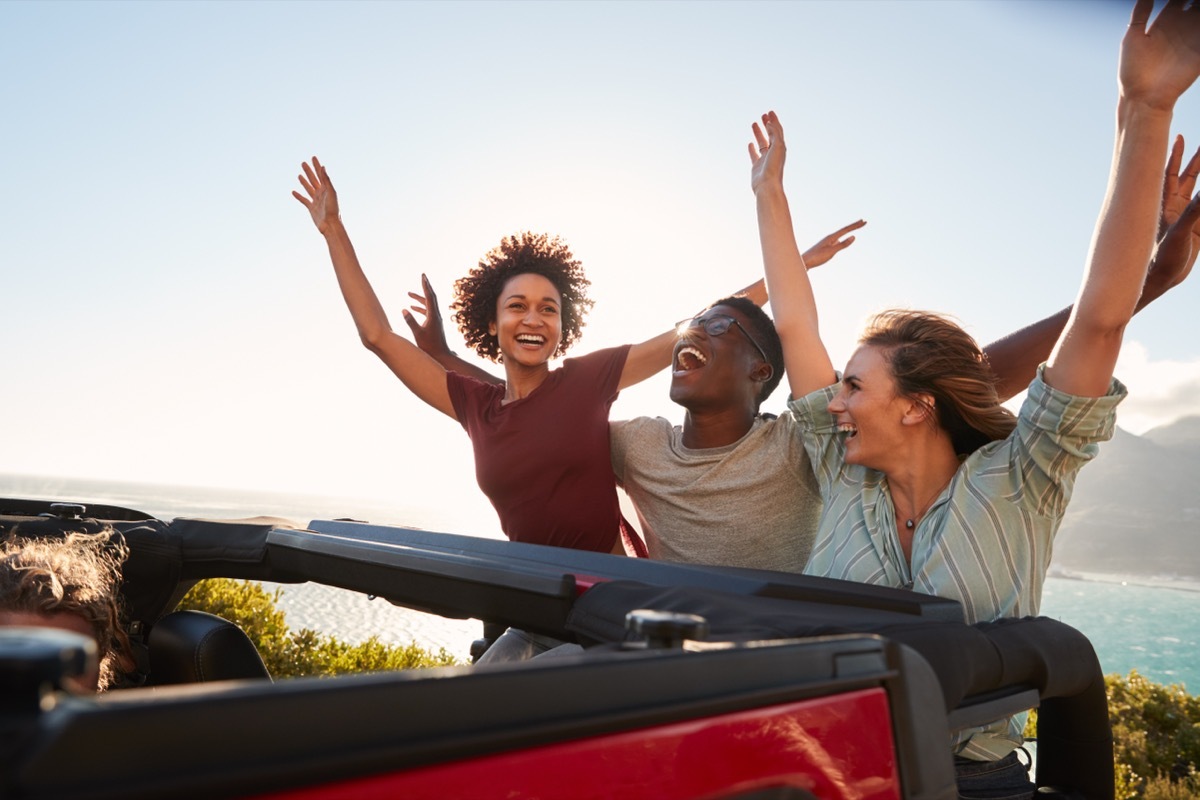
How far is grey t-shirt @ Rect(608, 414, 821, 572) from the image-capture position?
288cm

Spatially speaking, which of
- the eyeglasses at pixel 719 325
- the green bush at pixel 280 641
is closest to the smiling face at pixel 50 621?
the eyeglasses at pixel 719 325

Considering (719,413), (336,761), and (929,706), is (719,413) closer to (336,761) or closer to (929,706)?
(929,706)

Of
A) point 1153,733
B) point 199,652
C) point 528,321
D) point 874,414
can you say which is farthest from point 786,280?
point 1153,733

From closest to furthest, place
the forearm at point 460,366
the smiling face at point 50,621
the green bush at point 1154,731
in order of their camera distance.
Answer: the smiling face at point 50,621, the forearm at point 460,366, the green bush at point 1154,731

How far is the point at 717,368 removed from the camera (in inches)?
123

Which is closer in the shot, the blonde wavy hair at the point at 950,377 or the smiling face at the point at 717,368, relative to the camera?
the blonde wavy hair at the point at 950,377

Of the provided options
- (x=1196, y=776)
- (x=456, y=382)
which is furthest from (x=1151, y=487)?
(x=456, y=382)

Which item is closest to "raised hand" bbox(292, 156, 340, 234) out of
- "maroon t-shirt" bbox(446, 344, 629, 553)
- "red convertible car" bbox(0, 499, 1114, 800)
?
"maroon t-shirt" bbox(446, 344, 629, 553)

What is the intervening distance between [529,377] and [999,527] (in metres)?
2.03

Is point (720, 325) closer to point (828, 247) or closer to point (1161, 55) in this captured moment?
point (828, 247)

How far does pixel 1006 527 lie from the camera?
81.7 inches

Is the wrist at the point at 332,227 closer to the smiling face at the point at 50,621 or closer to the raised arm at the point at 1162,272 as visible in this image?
the smiling face at the point at 50,621

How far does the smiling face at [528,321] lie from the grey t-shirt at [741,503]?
0.82 m

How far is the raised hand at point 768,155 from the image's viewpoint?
3.14m
